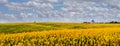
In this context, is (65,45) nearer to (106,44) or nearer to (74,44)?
(74,44)

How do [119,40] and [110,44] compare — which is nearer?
[110,44]

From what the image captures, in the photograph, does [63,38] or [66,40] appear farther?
[63,38]

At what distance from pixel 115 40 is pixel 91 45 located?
8.83ft

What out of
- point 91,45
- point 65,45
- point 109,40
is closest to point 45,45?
point 65,45

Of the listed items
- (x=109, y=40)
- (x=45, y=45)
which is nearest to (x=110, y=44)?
(x=109, y=40)

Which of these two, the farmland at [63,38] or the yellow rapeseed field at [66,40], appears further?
the farmland at [63,38]

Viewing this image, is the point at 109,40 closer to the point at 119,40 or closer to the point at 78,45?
the point at 119,40

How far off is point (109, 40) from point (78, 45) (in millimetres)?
2668

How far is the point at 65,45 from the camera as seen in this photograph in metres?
19.6

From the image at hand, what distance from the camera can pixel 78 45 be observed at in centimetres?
1909

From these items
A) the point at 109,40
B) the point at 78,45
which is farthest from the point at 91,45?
the point at 109,40

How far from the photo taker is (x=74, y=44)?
1958 centimetres

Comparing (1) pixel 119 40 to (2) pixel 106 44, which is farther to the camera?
(1) pixel 119 40

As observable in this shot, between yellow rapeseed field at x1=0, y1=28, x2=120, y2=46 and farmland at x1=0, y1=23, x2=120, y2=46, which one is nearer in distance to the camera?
yellow rapeseed field at x1=0, y1=28, x2=120, y2=46
